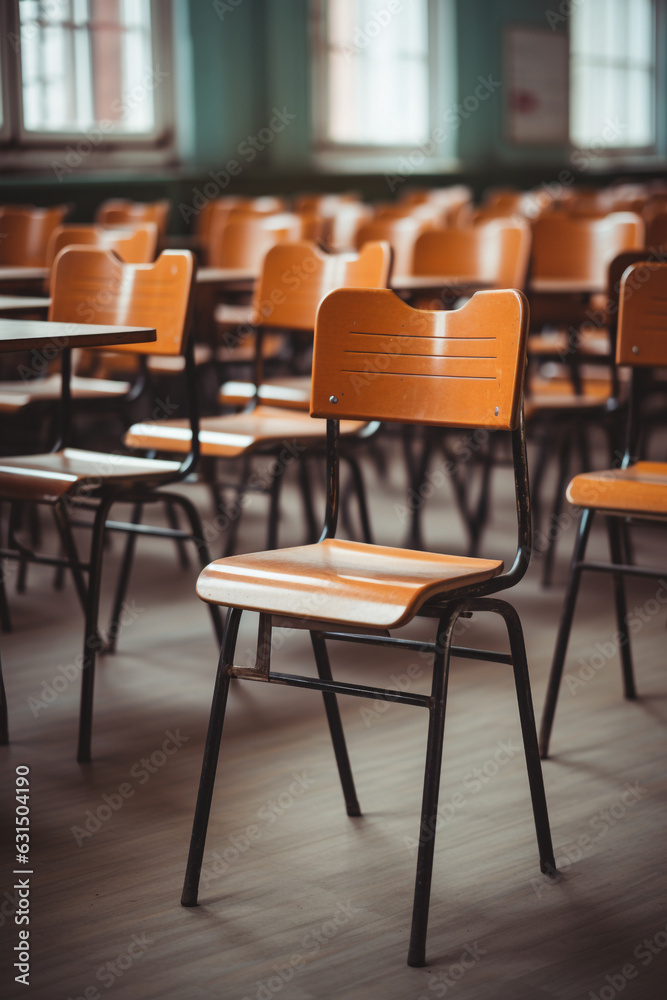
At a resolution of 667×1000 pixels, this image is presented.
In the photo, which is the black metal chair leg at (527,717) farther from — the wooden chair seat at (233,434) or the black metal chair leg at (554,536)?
the black metal chair leg at (554,536)

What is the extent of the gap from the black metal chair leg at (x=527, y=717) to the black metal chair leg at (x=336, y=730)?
31 cm

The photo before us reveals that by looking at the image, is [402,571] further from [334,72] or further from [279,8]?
[334,72]

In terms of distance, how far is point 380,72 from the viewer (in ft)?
37.6

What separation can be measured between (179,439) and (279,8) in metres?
7.60

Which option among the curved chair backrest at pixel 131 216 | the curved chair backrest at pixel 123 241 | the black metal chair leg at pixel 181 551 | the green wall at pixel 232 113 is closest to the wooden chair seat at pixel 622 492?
the black metal chair leg at pixel 181 551

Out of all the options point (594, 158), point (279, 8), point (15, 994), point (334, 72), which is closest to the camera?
point (15, 994)

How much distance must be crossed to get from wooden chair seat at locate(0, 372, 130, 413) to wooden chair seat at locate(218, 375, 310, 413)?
12.2 inches

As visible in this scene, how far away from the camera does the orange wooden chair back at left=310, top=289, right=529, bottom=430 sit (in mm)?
1970

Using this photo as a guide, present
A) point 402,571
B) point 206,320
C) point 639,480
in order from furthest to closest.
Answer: point 206,320 → point 639,480 → point 402,571

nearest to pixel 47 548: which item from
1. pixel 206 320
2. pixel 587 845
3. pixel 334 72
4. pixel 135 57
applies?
pixel 206 320

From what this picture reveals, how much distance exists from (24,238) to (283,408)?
8.01 ft

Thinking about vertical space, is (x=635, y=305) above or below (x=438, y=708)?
above

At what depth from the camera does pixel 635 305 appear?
2562mm

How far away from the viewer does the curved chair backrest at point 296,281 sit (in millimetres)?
3477
